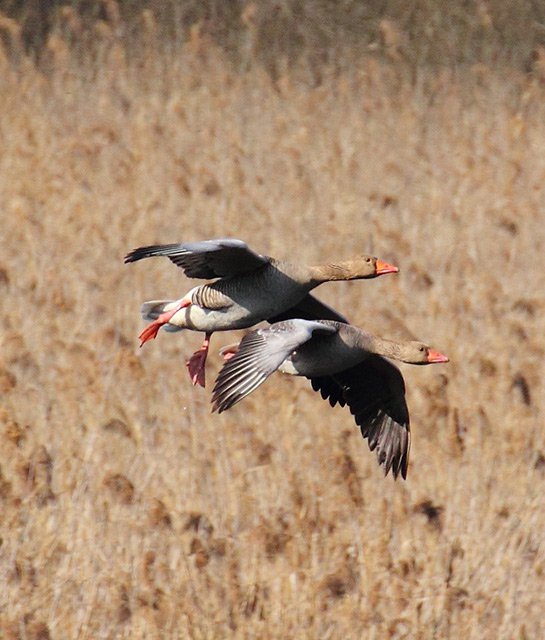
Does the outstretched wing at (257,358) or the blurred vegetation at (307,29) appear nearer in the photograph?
the outstretched wing at (257,358)

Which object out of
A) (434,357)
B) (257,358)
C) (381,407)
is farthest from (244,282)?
(381,407)

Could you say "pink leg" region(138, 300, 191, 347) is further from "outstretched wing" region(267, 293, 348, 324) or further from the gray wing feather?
the gray wing feather

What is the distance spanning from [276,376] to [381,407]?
2.43 ft

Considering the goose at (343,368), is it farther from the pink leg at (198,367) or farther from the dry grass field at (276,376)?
the dry grass field at (276,376)

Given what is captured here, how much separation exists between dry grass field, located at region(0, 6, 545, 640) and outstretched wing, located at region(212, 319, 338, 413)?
87 centimetres

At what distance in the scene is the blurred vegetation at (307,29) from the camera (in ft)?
34.5

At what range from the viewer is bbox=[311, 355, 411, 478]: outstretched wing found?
622 cm

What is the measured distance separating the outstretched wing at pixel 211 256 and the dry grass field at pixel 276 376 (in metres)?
0.97

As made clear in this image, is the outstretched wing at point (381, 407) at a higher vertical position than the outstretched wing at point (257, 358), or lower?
lower

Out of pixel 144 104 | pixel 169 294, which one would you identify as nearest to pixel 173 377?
pixel 169 294

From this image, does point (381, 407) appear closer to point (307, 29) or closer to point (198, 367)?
point (198, 367)

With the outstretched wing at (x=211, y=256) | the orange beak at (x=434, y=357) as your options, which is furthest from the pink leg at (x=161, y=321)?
the orange beak at (x=434, y=357)

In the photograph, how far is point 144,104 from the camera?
985 centimetres

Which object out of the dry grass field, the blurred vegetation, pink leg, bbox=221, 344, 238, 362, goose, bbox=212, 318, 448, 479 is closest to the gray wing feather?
goose, bbox=212, 318, 448, 479
